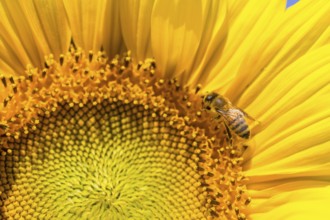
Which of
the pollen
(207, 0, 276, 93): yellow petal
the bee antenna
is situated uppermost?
(207, 0, 276, 93): yellow petal

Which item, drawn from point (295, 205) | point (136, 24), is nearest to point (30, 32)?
point (136, 24)

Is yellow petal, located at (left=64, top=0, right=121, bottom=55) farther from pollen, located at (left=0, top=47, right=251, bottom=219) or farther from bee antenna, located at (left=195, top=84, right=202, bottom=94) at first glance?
bee antenna, located at (left=195, top=84, right=202, bottom=94)

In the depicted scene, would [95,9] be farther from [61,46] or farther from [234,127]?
[234,127]

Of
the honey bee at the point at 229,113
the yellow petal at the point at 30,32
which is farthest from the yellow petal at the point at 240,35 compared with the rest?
the yellow petal at the point at 30,32

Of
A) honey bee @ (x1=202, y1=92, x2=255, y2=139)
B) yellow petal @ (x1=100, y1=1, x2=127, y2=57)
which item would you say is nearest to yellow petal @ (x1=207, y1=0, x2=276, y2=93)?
honey bee @ (x1=202, y1=92, x2=255, y2=139)

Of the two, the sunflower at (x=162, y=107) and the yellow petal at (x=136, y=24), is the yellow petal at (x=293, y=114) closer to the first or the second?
the sunflower at (x=162, y=107)

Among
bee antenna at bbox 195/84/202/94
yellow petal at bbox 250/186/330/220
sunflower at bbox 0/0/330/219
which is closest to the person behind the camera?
yellow petal at bbox 250/186/330/220

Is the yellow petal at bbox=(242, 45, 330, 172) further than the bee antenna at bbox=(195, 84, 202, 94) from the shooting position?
No
